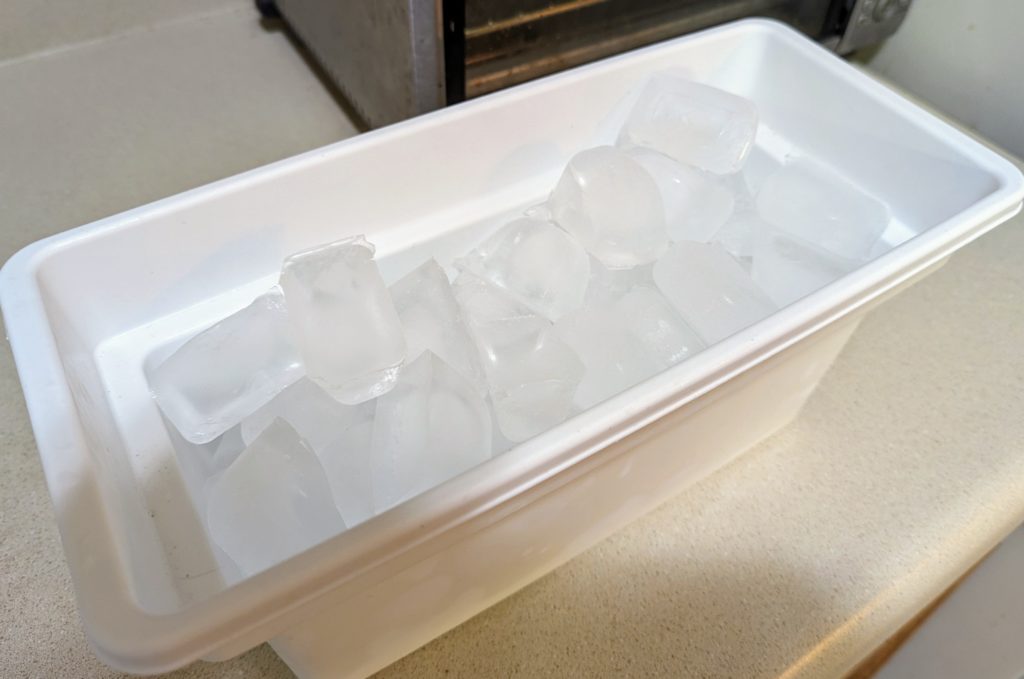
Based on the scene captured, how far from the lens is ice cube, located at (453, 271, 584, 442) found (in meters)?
0.55

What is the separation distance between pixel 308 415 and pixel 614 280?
12.4 inches

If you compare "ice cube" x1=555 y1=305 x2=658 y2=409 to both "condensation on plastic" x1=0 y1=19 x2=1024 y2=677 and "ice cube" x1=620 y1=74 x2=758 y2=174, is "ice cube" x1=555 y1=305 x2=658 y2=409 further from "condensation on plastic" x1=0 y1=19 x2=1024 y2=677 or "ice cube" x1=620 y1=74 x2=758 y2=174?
"ice cube" x1=620 y1=74 x2=758 y2=174

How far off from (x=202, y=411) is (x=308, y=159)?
9.2 inches

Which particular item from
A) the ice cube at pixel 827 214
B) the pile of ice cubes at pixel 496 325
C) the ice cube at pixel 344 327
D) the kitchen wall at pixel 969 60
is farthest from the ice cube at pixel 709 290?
the kitchen wall at pixel 969 60

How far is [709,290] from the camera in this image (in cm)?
62

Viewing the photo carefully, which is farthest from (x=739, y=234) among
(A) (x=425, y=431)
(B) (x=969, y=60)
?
(B) (x=969, y=60)

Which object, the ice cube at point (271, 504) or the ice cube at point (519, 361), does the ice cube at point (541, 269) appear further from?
the ice cube at point (271, 504)

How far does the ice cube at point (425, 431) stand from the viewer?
496 mm

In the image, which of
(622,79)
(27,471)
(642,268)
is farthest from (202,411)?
(622,79)

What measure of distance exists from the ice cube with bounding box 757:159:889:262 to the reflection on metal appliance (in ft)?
0.97

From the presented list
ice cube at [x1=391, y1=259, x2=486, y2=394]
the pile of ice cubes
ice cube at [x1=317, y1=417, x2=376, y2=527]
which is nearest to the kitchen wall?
the pile of ice cubes

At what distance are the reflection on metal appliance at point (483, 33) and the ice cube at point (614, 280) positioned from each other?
26 centimetres

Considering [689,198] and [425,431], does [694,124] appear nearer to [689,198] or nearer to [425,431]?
[689,198]

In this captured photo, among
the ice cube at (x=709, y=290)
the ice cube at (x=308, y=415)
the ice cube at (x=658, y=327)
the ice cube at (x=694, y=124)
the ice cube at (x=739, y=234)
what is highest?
the ice cube at (x=694, y=124)
